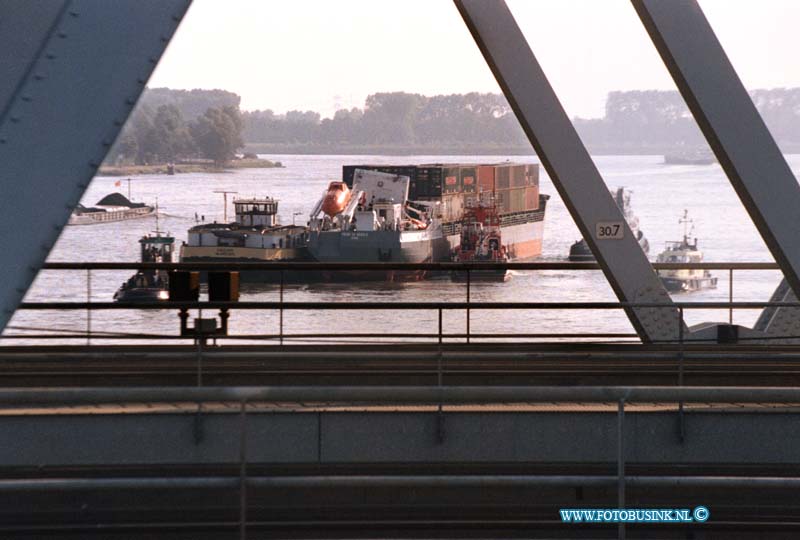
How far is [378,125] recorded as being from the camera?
216 feet


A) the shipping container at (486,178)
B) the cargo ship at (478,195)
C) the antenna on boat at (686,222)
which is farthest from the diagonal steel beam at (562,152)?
the antenna on boat at (686,222)

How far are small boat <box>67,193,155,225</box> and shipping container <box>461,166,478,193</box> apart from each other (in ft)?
59.2

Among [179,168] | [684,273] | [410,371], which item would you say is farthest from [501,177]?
[410,371]

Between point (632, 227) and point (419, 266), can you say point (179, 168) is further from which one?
point (419, 266)

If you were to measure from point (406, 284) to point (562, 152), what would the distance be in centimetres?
4529

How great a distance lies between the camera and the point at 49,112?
10.4ft

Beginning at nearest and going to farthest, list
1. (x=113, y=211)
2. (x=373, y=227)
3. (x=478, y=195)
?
(x=373, y=227)
(x=478, y=195)
(x=113, y=211)

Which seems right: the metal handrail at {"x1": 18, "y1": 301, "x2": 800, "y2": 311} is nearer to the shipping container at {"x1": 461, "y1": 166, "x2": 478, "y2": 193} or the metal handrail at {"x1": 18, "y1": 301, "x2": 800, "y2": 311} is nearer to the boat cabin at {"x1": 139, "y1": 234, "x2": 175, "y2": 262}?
the boat cabin at {"x1": 139, "y1": 234, "x2": 175, "y2": 262}

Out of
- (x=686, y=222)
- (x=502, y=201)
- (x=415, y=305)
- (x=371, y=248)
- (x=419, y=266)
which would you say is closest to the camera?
(x=415, y=305)

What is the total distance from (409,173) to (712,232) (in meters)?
22.4

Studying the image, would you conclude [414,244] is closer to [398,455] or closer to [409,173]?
[409,173]

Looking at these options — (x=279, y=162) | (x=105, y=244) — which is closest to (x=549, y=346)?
(x=105, y=244)

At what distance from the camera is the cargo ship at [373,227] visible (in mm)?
50719

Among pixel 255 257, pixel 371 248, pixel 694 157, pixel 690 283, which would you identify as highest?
pixel 694 157
